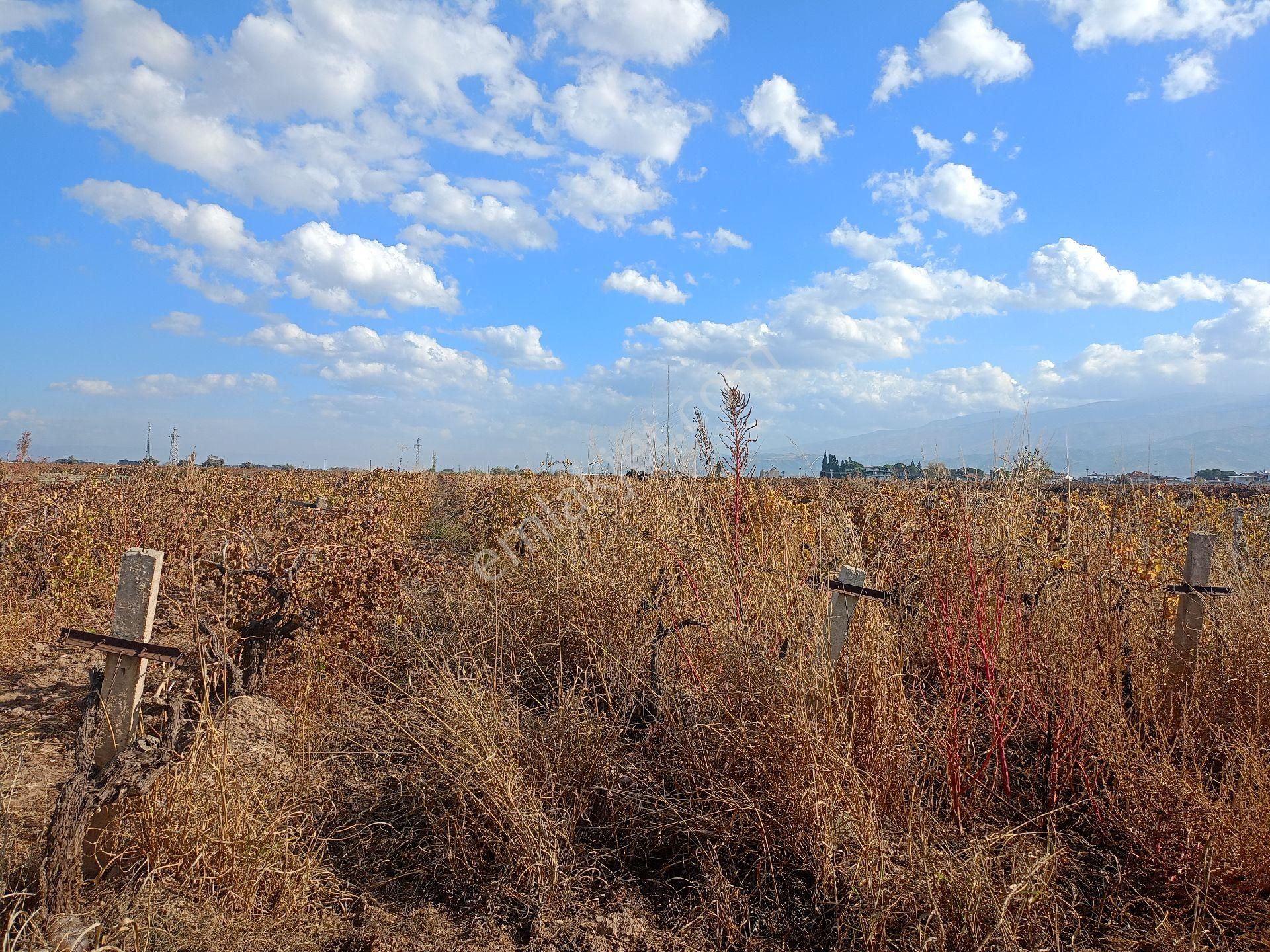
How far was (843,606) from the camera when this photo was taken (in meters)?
2.78

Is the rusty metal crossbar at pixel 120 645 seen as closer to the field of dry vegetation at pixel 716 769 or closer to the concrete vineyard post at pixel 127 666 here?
the concrete vineyard post at pixel 127 666

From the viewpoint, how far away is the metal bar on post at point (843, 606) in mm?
2740

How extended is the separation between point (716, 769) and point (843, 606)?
2.64 ft

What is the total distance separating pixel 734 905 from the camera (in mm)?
2189

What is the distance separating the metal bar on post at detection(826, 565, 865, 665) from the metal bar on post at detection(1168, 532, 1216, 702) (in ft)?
5.69

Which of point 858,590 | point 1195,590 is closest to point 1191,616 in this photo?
point 1195,590

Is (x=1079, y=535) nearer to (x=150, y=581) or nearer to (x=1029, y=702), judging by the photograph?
(x=1029, y=702)

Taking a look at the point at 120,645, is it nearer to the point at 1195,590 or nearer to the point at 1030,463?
the point at 1195,590

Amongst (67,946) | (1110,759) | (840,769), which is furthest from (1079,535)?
(67,946)

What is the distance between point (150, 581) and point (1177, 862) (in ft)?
11.1

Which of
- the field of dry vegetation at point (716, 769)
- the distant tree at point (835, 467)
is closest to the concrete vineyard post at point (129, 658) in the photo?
the field of dry vegetation at point (716, 769)

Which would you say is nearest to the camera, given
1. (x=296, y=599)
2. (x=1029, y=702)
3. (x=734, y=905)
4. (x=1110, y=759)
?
(x=734, y=905)

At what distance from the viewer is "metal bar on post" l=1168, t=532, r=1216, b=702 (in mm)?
3324

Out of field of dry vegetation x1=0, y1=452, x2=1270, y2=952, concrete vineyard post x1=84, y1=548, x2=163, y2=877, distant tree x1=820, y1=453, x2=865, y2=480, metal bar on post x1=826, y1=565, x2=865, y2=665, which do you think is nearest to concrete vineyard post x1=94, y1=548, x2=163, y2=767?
concrete vineyard post x1=84, y1=548, x2=163, y2=877
